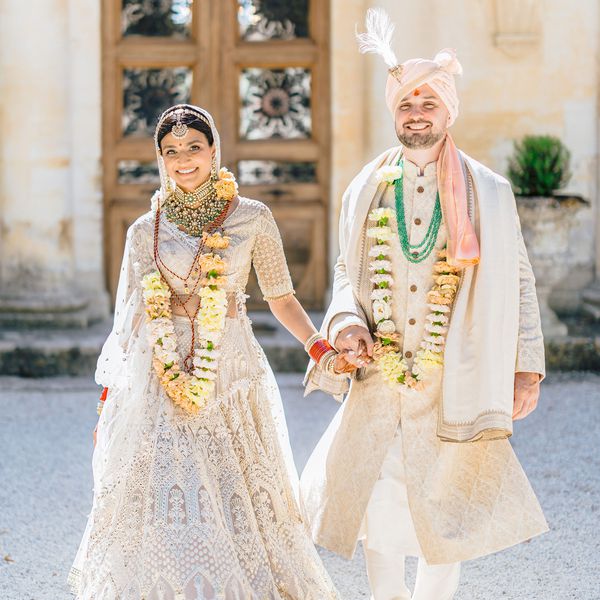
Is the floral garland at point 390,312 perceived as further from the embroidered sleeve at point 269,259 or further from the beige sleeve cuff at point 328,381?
the embroidered sleeve at point 269,259

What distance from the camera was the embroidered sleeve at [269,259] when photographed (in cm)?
421

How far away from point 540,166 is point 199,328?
454 cm

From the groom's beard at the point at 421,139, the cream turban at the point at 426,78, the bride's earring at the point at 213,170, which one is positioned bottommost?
the bride's earring at the point at 213,170

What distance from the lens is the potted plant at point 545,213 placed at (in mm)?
8016

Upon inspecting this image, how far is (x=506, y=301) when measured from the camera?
385 centimetres

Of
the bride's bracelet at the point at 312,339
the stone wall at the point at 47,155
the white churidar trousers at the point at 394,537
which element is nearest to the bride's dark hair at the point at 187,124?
the bride's bracelet at the point at 312,339

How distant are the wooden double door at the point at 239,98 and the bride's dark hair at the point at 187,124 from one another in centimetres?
495

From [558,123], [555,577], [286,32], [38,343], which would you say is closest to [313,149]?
[286,32]

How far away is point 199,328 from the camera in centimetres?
406

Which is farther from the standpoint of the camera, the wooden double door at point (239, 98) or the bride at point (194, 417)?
the wooden double door at point (239, 98)

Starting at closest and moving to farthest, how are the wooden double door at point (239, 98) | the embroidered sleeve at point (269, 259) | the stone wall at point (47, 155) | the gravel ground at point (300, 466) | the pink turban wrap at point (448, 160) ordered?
the pink turban wrap at point (448, 160) < the embroidered sleeve at point (269, 259) < the gravel ground at point (300, 466) < the stone wall at point (47, 155) < the wooden double door at point (239, 98)

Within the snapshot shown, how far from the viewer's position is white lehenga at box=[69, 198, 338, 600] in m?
3.83

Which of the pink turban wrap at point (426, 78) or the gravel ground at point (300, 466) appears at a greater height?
the pink turban wrap at point (426, 78)

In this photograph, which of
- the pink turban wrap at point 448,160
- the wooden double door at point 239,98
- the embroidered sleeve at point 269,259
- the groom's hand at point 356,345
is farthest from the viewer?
the wooden double door at point 239,98
